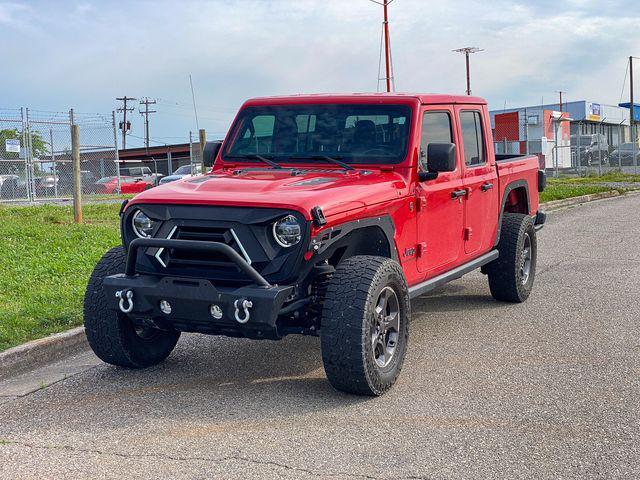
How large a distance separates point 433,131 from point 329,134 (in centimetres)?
84

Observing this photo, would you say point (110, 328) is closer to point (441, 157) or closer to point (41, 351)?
point (41, 351)

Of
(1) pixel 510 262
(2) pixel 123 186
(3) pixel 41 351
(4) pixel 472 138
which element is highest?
(4) pixel 472 138

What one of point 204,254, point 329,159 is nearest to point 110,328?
point 204,254

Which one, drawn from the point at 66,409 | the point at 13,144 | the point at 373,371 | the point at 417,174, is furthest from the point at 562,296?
the point at 13,144

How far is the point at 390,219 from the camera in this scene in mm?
5961

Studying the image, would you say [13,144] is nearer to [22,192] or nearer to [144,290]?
[22,192]

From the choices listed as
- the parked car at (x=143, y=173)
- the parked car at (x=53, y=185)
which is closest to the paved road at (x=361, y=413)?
the parked car at (x=53, y=185)

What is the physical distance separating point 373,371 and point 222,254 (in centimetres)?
116

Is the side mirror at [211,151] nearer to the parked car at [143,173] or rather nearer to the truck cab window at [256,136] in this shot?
the truck cab window at [256,136]

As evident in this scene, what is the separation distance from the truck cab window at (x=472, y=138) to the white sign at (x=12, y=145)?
666 inches

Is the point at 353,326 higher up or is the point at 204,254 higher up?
the point at 204,254

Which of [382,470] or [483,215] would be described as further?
[483,215]

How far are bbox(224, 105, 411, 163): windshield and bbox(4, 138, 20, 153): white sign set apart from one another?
1663cm

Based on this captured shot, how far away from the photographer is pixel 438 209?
6.66 m
